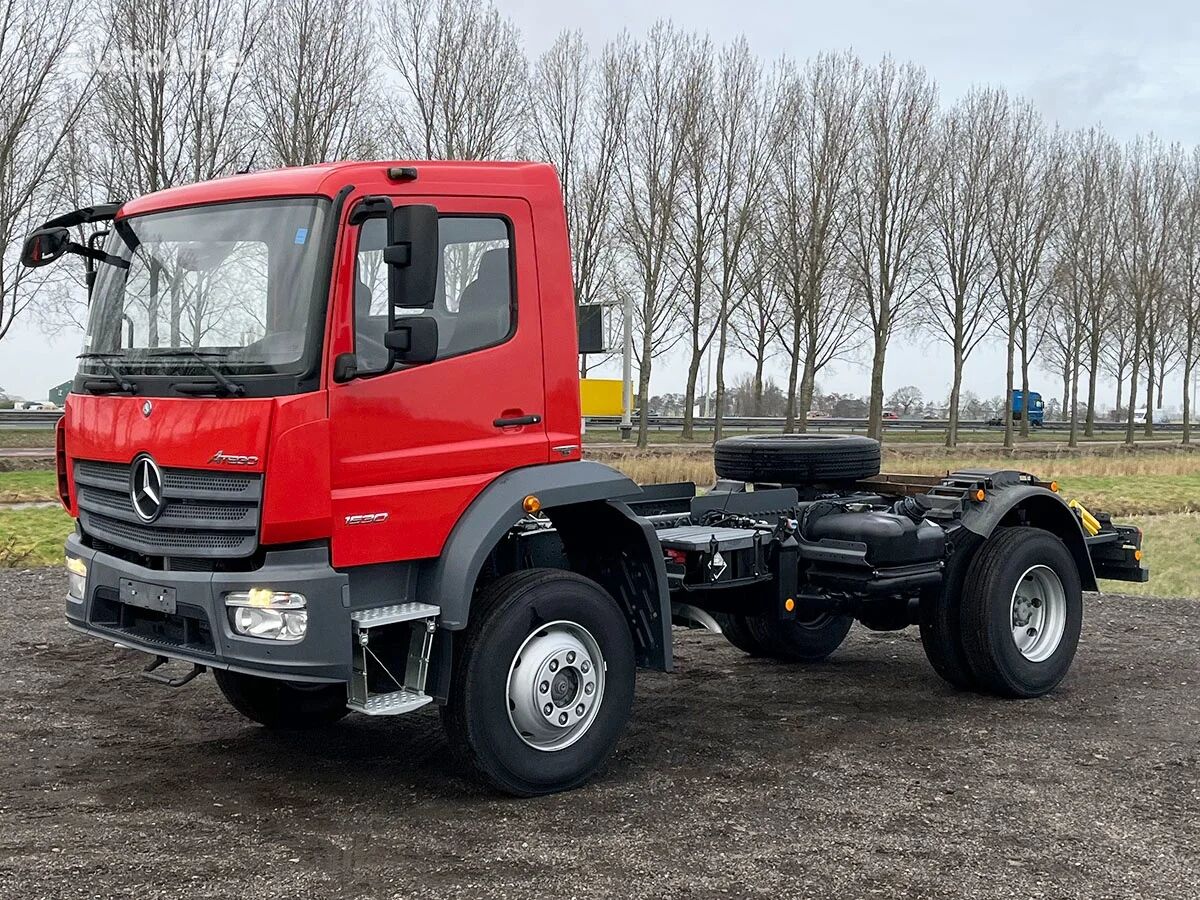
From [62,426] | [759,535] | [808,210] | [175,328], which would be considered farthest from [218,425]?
[808,210]

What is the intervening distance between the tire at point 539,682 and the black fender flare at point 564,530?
0.73 ft

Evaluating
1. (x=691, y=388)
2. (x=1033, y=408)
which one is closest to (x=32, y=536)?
(x=691, y=388)

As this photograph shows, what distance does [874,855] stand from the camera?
4973 mm

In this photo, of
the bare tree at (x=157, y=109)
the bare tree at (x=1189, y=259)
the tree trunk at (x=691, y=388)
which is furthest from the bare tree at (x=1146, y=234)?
the bare tree at (x=157, y=109)

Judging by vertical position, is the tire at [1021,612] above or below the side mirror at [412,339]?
below

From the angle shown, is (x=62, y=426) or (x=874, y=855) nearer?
(x=874, y=855)

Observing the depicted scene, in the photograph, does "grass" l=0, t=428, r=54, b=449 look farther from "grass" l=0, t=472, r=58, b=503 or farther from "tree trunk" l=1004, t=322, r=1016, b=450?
"tree trunk" l=1004, t=322, r=1016, b=450

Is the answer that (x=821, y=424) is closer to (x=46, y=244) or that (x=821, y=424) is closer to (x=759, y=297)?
(x=759, y=297)

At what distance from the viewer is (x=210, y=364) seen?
5.22 meters

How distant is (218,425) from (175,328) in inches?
28.1

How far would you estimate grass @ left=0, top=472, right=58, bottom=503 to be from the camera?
19500 mm

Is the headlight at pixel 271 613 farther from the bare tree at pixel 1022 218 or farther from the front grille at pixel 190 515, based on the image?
the bare tree at pixel 1022 218

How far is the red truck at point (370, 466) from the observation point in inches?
202

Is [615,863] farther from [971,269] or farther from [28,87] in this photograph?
[971,269]
